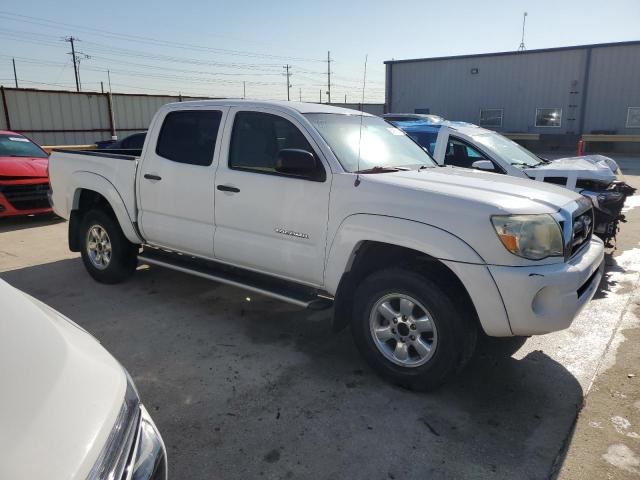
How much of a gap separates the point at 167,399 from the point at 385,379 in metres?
1.50

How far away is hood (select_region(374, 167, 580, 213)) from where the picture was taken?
317 centimetres

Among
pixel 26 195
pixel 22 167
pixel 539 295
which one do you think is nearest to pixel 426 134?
pixel 539 295

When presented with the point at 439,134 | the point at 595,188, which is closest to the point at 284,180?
the point at 439,134

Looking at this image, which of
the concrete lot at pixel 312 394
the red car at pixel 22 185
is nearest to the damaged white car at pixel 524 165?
the concrete lot at pixel 312 394

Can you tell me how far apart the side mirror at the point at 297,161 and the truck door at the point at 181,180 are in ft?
3.27

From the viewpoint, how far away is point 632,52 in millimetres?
23469

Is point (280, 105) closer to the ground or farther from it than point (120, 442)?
farther from it

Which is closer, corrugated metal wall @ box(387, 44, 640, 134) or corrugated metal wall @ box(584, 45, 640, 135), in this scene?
corrugated metal wall @ box(584, 45, 640, 135)

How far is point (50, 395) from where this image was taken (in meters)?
1.56

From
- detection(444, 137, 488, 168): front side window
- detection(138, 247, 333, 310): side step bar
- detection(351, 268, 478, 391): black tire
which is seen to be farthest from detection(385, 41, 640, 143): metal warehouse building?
detection(351, 268, 478, 391): black tire

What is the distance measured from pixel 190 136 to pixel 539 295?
3.33 metres

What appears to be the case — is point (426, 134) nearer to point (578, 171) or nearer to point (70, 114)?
point (578, 171)

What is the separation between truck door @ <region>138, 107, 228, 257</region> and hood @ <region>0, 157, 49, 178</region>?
4951 millimetres

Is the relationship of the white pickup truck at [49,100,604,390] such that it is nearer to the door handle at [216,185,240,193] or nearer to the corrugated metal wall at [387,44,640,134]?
the door handle at [216,185,240,193]
